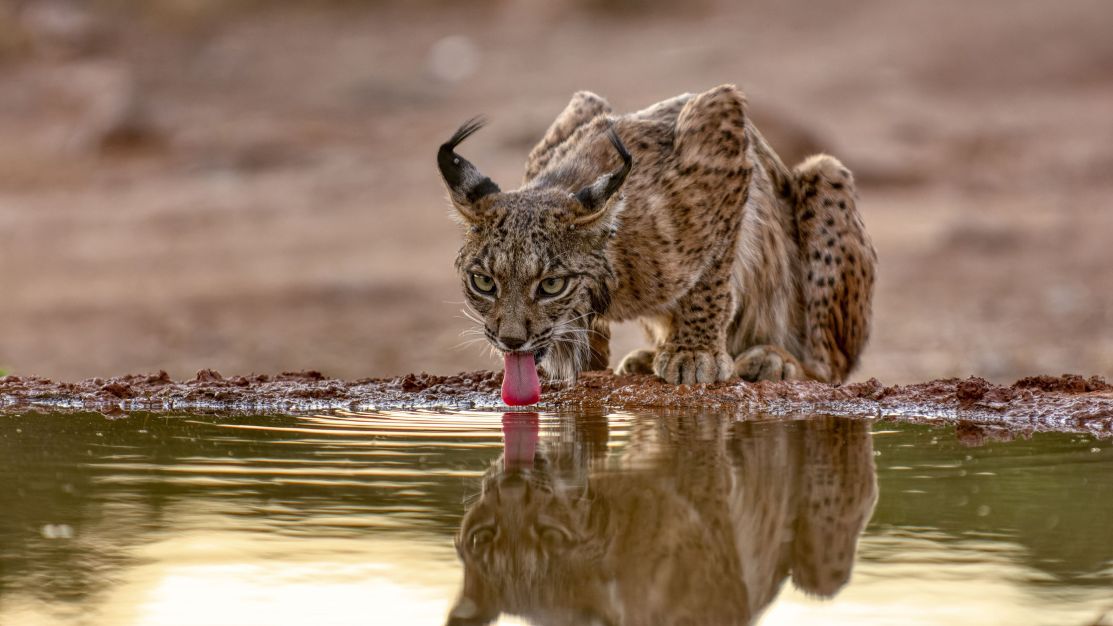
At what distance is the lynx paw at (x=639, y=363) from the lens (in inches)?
356

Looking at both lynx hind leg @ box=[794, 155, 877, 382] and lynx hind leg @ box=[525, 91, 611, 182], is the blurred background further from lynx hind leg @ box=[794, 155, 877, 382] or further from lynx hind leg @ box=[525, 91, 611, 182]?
lynx hind leg @ box=[525, 91, 611, 182]

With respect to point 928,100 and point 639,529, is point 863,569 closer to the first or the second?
point 639,529

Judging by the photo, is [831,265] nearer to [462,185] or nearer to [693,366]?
[693,366]

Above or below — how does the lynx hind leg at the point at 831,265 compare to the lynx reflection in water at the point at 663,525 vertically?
above

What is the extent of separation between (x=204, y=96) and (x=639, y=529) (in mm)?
31971

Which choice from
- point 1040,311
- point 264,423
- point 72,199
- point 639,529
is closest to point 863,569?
point 639,529

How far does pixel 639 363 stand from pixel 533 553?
4723mm

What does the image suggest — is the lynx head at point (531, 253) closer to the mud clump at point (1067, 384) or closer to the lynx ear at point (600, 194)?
the lynx ear at point (600, 194)

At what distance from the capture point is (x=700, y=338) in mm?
8406

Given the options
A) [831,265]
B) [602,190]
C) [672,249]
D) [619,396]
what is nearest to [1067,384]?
[831,265]

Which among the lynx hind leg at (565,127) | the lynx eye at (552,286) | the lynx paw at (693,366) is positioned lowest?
the lynx paw at (693,366)

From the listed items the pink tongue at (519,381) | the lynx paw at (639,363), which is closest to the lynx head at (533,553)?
the pink tongue at (519,381)

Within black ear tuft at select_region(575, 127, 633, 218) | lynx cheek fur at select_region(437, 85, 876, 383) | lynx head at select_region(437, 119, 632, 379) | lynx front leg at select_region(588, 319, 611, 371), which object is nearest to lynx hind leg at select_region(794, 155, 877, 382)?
lynx cheek fur at select_region(437, 85, 876, 383)

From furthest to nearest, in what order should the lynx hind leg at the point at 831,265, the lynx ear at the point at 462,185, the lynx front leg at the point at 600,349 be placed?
the lynx hind leg at the point at 831,265, the lynx front leg at the point at 600,349, the lynx ear at the point at 462,185
